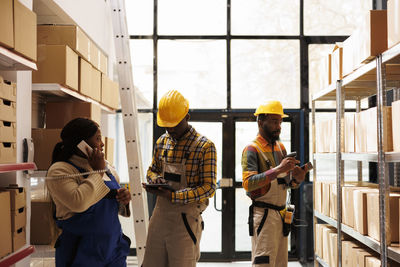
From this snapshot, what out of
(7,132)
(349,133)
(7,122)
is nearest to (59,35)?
(7,122)

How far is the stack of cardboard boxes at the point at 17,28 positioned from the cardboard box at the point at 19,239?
3.51 ft

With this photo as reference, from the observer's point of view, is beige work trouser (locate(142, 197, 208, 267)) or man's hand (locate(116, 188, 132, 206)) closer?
man's hand (locate(116, 188, 132, 206))

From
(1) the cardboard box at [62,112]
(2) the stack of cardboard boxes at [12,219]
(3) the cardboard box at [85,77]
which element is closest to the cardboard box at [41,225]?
(1) the cardboard box at [62,112]

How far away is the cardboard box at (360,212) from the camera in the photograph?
3236 millimetres

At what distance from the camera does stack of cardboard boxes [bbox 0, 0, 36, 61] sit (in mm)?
2381

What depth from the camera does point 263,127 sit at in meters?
3.80

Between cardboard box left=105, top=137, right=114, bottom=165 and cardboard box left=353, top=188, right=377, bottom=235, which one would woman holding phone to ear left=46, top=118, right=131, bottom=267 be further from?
cardboard box left=105, top=137, right=114, bottom=165

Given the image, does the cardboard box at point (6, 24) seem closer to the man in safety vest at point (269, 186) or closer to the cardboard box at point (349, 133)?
the man in safety vest at point (269, 186)

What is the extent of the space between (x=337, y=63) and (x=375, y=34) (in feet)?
3.24

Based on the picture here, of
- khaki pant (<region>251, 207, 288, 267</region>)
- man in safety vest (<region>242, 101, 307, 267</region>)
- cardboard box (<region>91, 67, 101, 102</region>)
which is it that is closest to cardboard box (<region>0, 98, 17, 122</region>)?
cardboard box (<region>91, 67, 101, 102</region>)

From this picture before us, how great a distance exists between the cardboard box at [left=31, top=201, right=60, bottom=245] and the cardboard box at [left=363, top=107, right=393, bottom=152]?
253cm

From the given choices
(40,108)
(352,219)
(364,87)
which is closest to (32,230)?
(40,108)

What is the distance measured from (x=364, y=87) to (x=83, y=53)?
256cm

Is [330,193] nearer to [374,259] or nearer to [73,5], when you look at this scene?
[374,259]
